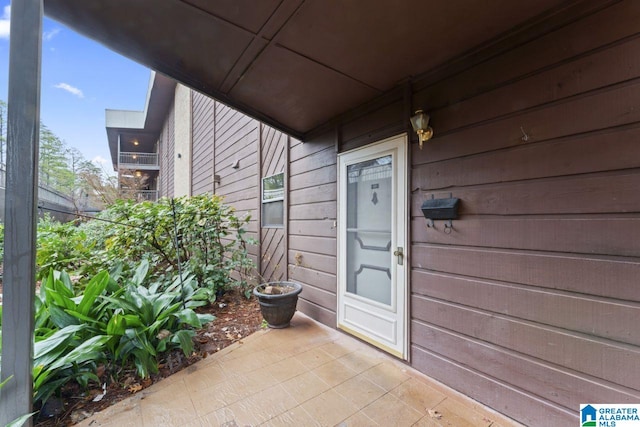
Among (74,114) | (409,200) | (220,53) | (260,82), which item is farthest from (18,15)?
(74,114)

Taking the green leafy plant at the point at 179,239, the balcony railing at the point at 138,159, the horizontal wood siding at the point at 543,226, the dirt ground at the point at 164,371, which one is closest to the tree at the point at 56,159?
the balcony railing at the point at 138,159

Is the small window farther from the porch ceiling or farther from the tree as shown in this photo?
the tree

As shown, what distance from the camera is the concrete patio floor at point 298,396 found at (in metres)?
1.66

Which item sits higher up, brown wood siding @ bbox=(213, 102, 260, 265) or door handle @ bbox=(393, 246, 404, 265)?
brown wood siding @ bbox=(213, 102, 260, 265)

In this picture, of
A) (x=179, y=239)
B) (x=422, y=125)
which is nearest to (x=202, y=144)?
(x=179, y=239)

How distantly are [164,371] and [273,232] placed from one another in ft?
7.74

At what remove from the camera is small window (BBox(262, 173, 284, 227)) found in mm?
4137

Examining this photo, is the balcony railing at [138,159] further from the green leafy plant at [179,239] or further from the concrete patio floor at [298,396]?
the concrete patio floor at [298,396]

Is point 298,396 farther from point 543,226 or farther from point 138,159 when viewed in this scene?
point 138,159

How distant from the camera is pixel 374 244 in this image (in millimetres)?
2604

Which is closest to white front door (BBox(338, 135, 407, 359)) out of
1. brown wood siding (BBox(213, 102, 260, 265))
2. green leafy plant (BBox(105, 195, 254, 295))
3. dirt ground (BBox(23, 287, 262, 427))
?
dirt ground (BBox(23, 287, 262, 427))

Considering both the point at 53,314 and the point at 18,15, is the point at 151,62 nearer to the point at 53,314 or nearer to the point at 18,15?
the point at 18,15

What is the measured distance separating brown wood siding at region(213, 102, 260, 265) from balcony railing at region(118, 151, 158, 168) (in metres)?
11.4

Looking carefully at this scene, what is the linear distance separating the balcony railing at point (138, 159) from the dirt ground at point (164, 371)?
15080 millimetres
